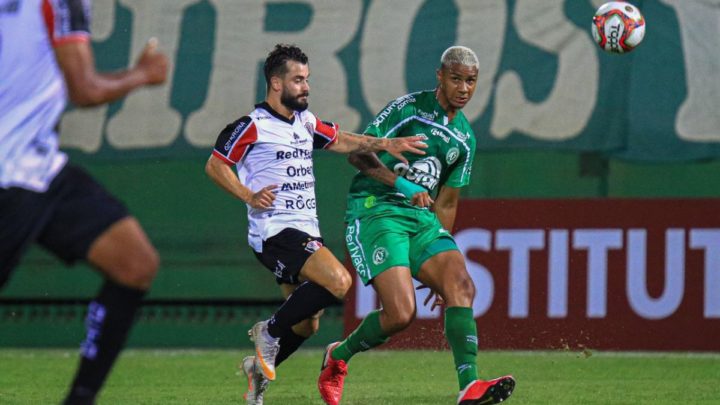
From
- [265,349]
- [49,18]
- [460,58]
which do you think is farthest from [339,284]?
[49,18]

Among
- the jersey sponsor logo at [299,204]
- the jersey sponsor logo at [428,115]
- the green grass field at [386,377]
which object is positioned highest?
the jersey sponsor logo at [428,115]

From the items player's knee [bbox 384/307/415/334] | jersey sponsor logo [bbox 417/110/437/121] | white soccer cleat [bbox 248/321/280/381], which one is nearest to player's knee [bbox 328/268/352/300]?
player's knee [bbox 384/307/415/334]

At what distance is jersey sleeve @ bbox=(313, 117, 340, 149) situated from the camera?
794 cm

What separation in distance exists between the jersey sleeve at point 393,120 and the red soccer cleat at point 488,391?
68.0 inches

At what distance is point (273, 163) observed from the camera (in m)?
7.75

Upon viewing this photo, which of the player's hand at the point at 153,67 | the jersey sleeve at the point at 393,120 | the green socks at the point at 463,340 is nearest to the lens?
the player's hand at the point at 153,67

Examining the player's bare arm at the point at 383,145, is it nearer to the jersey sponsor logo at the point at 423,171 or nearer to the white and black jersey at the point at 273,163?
the jersey sponsor logo at the point at 423,171

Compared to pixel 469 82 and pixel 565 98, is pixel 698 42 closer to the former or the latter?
pixel 565 98

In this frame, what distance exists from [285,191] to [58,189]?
3002 mm

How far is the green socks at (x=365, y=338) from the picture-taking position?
747cm

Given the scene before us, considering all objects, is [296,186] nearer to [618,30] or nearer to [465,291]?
[465,291]

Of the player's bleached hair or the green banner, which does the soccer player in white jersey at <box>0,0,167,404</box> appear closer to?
the player's bleached hair

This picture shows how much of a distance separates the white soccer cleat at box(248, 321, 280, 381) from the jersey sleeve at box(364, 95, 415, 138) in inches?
52.3

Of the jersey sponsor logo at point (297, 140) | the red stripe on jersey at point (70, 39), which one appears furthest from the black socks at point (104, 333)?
the jersey sponsor logo at point (297, 140)
